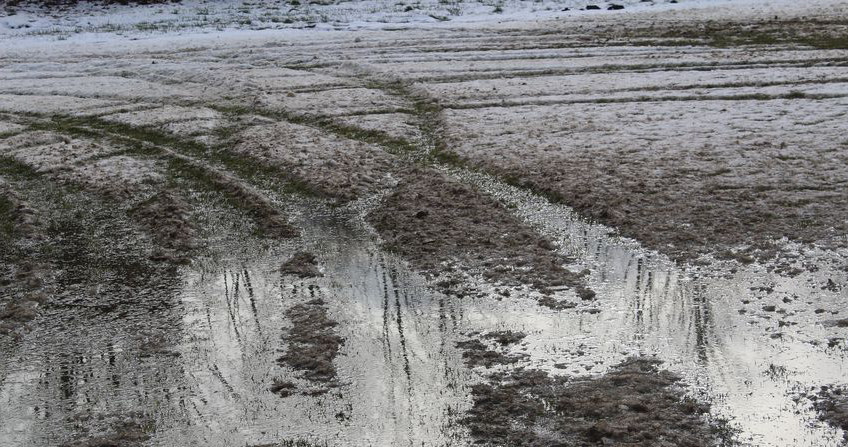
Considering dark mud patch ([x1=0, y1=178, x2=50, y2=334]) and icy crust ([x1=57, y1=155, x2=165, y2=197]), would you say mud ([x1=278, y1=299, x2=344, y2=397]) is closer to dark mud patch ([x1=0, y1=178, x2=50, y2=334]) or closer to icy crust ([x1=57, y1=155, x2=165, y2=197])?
dark mud patch ([x1=0, y1=178, x2=50, y2=334])

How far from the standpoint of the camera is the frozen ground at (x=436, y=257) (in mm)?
6020

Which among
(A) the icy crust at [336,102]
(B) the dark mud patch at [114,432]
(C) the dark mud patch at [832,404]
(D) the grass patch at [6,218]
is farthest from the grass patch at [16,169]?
(C) the dark mud patch at [832,404]

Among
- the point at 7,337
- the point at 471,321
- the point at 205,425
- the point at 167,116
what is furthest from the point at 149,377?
the point at 167,116

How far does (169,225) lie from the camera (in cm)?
977

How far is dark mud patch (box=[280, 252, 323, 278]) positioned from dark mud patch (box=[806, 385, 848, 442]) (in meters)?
4.43

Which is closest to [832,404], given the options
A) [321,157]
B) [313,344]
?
[313,344]

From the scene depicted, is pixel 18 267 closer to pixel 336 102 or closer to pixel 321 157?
pixel 321 157

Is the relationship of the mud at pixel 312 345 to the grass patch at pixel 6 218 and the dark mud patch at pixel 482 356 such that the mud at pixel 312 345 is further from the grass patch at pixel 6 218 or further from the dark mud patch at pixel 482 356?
the grass patch at pixel 6 218

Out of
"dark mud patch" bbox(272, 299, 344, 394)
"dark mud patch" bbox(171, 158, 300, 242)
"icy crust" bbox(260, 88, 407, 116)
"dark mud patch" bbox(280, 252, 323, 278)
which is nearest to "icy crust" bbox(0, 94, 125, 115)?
"icy crust" bbox(260, 88, 407, 116)

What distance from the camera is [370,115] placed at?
1415 centimetres

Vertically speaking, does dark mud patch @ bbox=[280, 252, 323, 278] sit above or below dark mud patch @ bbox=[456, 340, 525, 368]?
above

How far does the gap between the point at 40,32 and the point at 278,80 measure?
13.0 m

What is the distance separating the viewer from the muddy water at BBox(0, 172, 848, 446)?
5914 mm

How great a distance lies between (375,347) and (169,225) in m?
3.86
